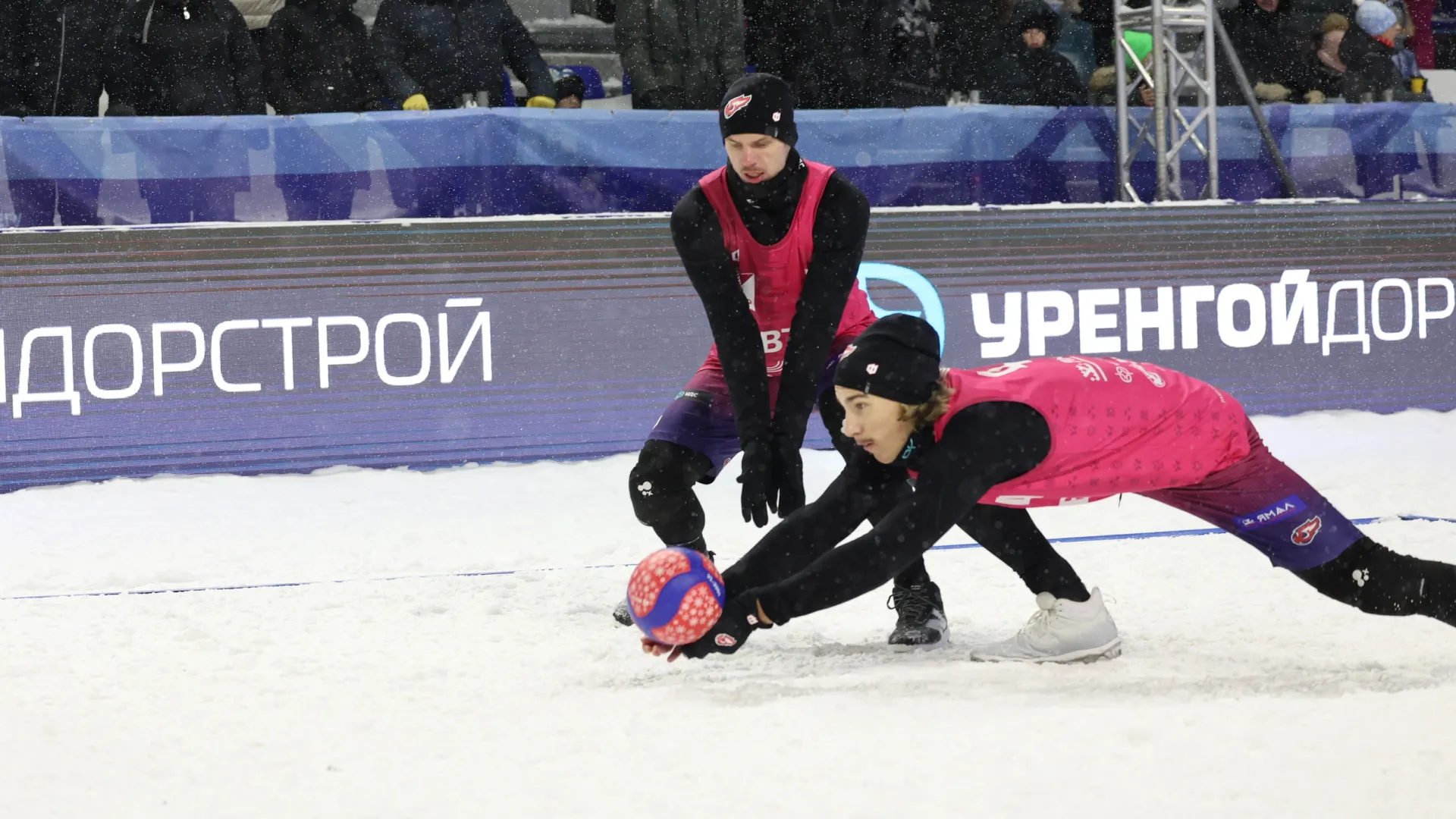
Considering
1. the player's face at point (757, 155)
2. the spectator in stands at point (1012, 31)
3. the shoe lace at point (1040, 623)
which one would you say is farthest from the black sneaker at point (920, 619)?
the spectator in stands at point (1012, 31)

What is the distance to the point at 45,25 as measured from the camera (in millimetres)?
7191

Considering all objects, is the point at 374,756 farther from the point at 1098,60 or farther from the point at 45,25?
the point at 1098,60

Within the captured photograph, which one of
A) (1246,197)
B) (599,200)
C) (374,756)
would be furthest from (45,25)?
(1246,197)

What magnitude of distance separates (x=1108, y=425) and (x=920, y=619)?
853 mm

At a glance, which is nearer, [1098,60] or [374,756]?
[374,756]

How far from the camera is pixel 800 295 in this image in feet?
13.1

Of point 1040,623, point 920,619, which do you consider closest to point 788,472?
point 920,619

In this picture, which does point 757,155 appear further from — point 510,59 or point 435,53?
point 510,59

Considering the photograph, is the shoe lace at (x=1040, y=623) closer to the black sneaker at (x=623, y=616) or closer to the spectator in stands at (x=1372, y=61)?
the black sneaker at (x=623, y=616)

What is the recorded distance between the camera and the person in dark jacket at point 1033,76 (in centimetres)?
838

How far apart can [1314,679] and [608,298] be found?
4463 mm

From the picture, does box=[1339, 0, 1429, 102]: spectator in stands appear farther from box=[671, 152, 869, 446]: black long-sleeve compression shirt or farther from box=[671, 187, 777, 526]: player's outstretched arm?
box=[671, 187, 777, 526]: player's outstretched arm

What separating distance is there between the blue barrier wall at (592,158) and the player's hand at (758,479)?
3.61 meters

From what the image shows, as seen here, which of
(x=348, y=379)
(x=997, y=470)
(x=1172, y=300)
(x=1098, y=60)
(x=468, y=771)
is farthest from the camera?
(x=1098, y=60)
